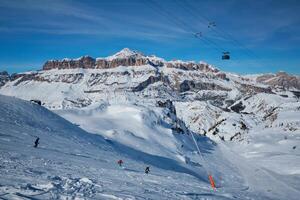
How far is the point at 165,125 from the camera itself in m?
129

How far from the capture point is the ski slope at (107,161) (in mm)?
23438

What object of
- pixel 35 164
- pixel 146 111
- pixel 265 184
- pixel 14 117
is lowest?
pixel 265 184

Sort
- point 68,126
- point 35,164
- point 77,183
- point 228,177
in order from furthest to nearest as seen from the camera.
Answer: point 228,177, point 68,126, point 35,164, point 77,183

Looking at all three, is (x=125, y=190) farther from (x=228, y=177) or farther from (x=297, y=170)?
(x=297, y=170)

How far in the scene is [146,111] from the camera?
434 feet

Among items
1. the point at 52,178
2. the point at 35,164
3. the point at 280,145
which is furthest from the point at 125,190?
the point at 280,145

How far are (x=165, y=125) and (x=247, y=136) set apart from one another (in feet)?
249

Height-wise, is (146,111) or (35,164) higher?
(146,111)

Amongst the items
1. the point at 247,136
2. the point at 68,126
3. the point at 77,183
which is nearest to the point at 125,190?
the point at 77,183

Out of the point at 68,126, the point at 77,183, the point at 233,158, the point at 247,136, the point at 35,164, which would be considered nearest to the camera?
the point at 77,183

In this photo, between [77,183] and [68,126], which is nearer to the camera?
A: [77,183]

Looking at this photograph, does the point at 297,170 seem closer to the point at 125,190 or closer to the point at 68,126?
the point at 68,126

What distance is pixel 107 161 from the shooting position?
47594mm

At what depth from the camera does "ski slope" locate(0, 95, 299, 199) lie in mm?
23438
